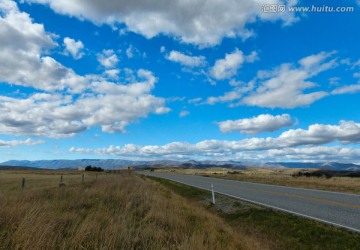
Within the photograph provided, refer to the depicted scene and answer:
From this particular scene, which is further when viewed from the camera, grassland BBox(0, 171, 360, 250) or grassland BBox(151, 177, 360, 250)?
grassland BBox(151, 177, 360, 250)

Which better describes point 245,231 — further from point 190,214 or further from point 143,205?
point 143,205

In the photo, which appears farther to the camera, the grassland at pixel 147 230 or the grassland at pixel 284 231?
the grassland at pixel 284 231

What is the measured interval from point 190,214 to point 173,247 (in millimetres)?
5768

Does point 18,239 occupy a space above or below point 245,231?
above

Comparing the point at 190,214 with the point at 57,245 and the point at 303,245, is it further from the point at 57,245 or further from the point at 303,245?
the point at 57,245

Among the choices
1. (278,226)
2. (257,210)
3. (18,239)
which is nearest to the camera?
(18,239)

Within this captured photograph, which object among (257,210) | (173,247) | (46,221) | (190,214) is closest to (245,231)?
(190,214)

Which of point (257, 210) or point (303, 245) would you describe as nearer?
point (303, 245)

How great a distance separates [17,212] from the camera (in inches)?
301

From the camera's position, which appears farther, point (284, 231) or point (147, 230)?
point (284, 231)

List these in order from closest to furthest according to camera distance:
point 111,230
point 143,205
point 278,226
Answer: point 111,230 < point 278,226 < point 143,205

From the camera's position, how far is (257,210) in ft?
48.1

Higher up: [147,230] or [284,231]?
[147,230]

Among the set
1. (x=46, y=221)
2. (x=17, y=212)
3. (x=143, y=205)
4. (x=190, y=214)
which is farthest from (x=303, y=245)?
(x=17, y=212)
